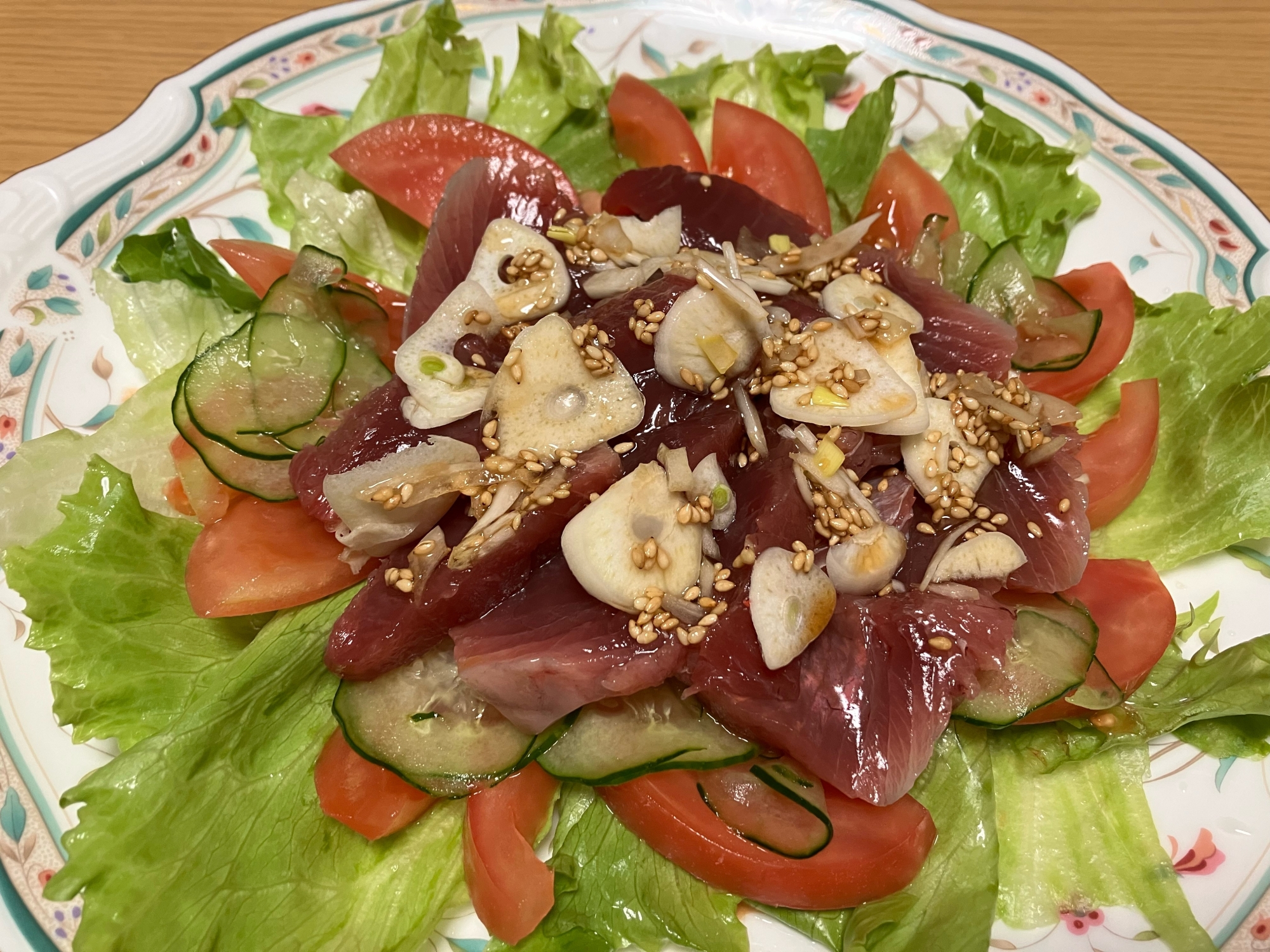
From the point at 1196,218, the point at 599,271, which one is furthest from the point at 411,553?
the point at 1196,218

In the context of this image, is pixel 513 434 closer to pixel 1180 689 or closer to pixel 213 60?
pixel 1180 689

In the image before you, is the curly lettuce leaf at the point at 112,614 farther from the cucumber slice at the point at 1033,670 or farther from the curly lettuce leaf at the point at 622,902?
the cucumber slice at the point at 1033,670

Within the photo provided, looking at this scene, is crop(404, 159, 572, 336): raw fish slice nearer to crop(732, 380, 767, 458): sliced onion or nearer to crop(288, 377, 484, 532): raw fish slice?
crop(288, 377, 484, 532): raw fish slice

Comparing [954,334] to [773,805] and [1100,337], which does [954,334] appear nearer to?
Answer: [1100,337]

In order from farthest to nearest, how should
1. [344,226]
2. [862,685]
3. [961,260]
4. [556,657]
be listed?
[344,226]
[961,260]
[862,685]
[556,657]

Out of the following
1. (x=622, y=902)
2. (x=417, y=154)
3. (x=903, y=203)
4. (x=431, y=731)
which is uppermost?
(x=417, y=154)

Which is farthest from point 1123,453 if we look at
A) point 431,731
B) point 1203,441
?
point 431,731

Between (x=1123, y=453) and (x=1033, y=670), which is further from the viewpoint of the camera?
(x=1123, y=453)
